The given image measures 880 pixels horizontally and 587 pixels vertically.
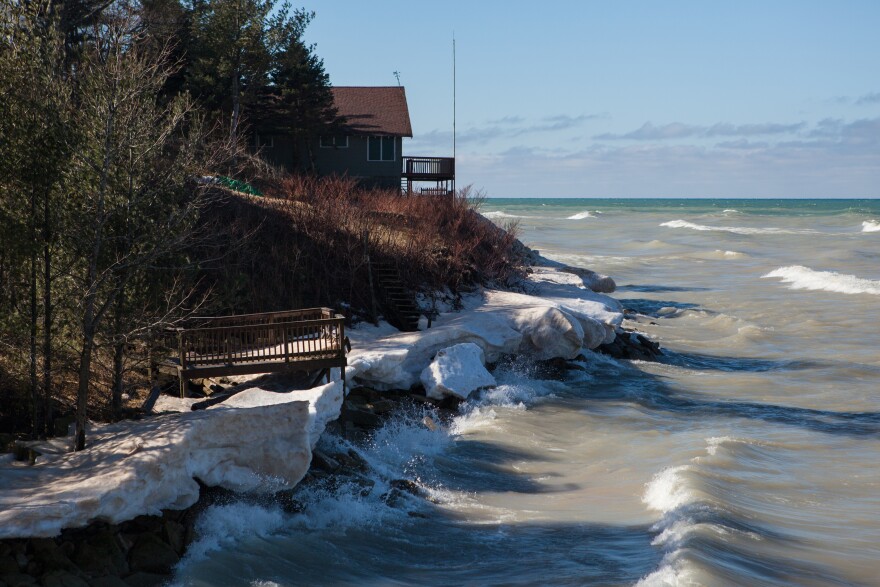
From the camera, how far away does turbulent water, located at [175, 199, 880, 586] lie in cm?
1379

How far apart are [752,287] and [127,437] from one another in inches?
1716

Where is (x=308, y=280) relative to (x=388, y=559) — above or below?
above

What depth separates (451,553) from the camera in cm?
1444

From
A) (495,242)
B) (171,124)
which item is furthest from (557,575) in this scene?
(495,242)

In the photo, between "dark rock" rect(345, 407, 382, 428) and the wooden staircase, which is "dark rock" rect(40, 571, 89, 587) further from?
the wooden staircase

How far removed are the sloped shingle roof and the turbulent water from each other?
2047 centimetres

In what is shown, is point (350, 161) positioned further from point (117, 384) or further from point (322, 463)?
point (117, 384)

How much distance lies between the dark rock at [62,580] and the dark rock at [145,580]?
625 mm

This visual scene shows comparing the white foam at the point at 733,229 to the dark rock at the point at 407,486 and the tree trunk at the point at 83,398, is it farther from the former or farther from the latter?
the tree trunk at the point at 83,398

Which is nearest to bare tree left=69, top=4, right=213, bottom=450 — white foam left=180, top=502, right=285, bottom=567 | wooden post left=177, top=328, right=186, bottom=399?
wooden post left=177, top=328, right=186, bottom=399

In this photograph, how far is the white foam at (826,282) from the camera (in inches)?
1939

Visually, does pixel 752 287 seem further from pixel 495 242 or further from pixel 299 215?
pixel 299 215

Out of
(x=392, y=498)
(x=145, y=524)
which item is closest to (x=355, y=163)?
(x=392, y=498)

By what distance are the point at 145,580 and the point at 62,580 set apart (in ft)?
3.72
